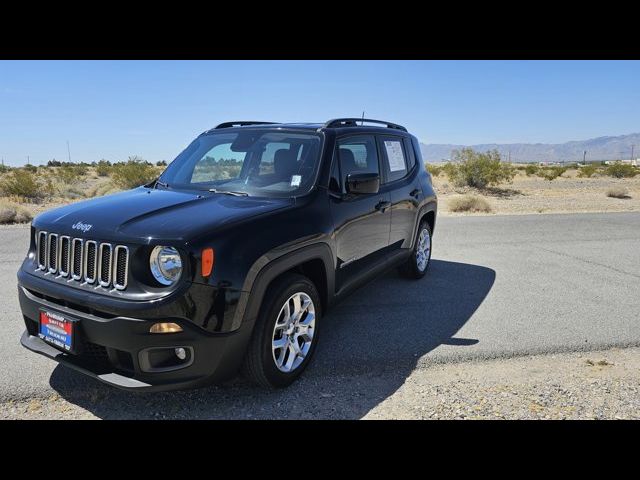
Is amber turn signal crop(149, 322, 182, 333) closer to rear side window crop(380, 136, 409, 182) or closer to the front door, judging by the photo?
the front door

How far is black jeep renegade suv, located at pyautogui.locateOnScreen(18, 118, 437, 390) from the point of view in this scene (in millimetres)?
2666

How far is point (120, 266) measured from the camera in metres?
2.75

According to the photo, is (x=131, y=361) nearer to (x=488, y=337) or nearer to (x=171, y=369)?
(x=171, y=369)

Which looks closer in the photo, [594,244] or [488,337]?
[488,337]

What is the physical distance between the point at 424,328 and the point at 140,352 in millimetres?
2859

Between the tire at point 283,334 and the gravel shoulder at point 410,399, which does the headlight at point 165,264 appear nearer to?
the tire at point 283,334

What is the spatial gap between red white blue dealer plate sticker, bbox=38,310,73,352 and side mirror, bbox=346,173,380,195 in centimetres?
233

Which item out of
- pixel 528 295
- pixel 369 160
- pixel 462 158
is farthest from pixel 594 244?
pixel 462 158

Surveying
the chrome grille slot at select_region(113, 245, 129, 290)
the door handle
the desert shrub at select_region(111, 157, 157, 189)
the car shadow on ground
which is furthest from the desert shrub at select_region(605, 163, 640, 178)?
the chrome grille slot at select_region(113, 245, 129, 290)

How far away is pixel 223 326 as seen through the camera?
2.75 m

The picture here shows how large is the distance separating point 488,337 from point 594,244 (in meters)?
5.98

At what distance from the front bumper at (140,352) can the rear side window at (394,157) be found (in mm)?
2895

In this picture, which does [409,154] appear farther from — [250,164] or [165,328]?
[165,328]
